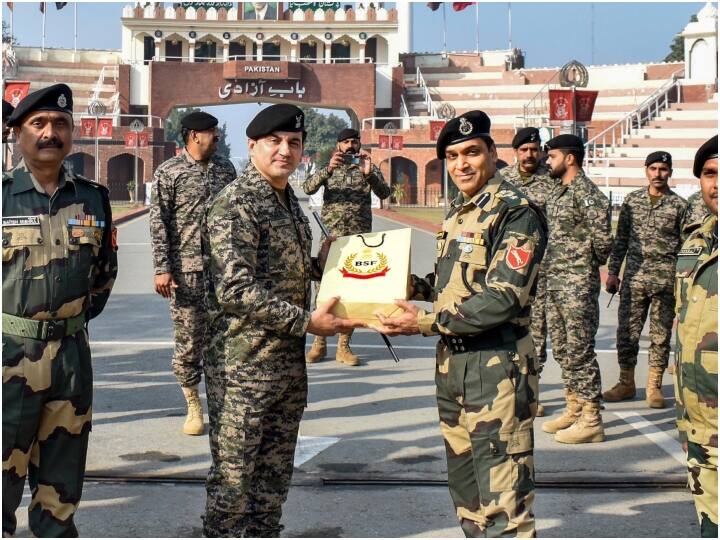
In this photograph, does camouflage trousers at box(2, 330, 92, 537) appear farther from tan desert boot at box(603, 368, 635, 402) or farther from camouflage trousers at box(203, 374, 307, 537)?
tan desert boot at box(603, 368, 635, 402)

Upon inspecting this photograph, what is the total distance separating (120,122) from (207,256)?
5878cm

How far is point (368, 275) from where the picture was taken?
4.23 metres

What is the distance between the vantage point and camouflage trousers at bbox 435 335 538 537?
3.94m

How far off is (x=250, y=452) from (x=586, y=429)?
3.43 meters

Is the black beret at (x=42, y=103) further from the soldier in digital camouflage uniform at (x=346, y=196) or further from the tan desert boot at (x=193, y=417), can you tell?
the soldier in digital camouflage uniform at (x=346, y=196)

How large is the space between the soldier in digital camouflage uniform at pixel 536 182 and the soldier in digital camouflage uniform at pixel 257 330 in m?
3.66

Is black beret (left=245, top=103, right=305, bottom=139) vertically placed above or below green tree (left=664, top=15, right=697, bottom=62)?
below

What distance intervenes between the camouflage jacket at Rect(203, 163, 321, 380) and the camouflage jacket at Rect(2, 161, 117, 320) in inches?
21.0

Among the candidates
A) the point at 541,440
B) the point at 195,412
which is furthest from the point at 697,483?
the point at 195,412

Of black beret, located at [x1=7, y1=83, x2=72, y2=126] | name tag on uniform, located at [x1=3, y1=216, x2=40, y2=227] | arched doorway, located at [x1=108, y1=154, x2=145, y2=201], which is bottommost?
name tag on uniform, located at [x1=3, y1=216, x2=40, y2=227]

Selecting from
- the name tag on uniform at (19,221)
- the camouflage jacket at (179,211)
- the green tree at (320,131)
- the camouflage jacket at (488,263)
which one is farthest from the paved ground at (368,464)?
the green tree at (320,131)

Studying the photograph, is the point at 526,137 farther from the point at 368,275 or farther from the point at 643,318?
the point at 368,275

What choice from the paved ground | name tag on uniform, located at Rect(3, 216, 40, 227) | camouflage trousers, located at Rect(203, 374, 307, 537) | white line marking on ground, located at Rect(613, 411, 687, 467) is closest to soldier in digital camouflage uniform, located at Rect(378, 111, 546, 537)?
camouflage trousers, located at Rect(203, 374, 307, 537)

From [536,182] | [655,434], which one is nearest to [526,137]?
[536,182]
